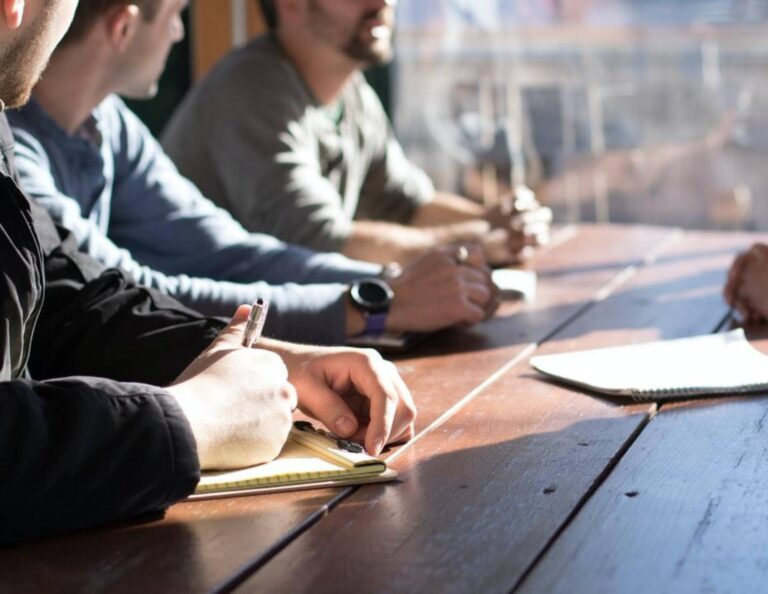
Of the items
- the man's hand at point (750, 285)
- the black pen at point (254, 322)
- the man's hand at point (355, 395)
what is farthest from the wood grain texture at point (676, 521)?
the man's hand at point (750, 285)

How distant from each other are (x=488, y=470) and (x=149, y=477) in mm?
305

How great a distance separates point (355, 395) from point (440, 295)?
0.54m

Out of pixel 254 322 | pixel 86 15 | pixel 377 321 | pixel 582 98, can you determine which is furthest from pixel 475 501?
pixel 582 98

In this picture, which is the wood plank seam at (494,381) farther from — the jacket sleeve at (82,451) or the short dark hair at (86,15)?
the short dark hair at (86,15)

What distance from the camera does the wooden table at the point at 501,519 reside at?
879 mm

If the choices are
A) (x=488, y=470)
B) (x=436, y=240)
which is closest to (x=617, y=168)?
(x=436, y=240)

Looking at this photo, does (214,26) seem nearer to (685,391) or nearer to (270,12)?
(270,12)

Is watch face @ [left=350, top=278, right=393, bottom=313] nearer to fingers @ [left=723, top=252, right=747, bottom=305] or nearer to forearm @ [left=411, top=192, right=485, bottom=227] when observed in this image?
fingers @ [left=723, top=252, right=747, bottom=305]

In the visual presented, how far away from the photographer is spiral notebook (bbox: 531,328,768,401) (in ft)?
4.60

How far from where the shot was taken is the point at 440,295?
1785 mm

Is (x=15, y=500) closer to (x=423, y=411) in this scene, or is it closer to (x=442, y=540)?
(x=442, y=540)

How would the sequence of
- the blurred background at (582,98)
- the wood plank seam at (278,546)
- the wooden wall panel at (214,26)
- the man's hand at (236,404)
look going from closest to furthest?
the wood plank seam at (278,546) → the man's hand at (236,404) → the blurred background at (582,98) → the wooden wall panel at (214,26)

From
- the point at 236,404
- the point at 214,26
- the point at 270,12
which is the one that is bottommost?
the point at 236,404

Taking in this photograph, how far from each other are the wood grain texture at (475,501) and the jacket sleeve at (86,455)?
0.12 meters
